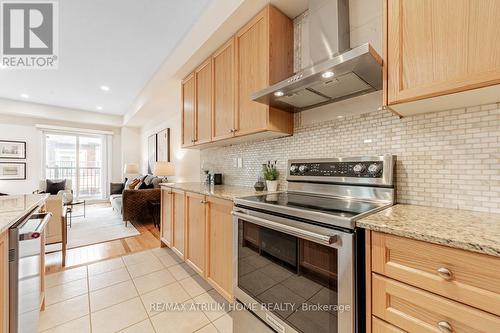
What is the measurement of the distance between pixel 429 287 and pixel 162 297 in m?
1.85

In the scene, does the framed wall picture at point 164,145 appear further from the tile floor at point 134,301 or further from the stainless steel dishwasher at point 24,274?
the stainless steel dishwasher at point 24,274

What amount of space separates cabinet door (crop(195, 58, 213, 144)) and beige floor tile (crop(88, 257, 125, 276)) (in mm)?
1616

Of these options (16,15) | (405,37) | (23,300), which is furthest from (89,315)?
(16,15)

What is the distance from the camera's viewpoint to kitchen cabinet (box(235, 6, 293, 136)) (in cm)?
161

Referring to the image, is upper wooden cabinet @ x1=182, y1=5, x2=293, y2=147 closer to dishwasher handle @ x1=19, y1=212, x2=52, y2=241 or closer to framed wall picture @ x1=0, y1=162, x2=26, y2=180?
dishwasher handle @ x1=19, y1=212, x2=52, y2=241

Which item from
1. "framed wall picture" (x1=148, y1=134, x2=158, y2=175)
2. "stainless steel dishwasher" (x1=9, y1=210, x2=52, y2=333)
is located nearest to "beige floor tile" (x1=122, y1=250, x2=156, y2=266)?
"stainless steel dishwasher" (x1=9, y1=210, x2=52, y2=333)

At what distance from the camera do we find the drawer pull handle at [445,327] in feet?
2.14

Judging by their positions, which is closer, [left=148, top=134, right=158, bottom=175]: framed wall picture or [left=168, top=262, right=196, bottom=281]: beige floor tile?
[left=168, top=262, right=196, bottom=281]: beige floor tile

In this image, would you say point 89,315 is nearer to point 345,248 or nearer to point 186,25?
point 345,248

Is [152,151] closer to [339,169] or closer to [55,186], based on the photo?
[55,186]

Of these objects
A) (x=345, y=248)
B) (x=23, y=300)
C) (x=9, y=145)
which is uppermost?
(x=9, y=145)

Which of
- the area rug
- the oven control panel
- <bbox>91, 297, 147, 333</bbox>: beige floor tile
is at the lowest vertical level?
<bbox>91, 297, 147, 333</bbox>: beige floor tile

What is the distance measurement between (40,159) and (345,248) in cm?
747

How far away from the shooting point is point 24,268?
1054 mm
